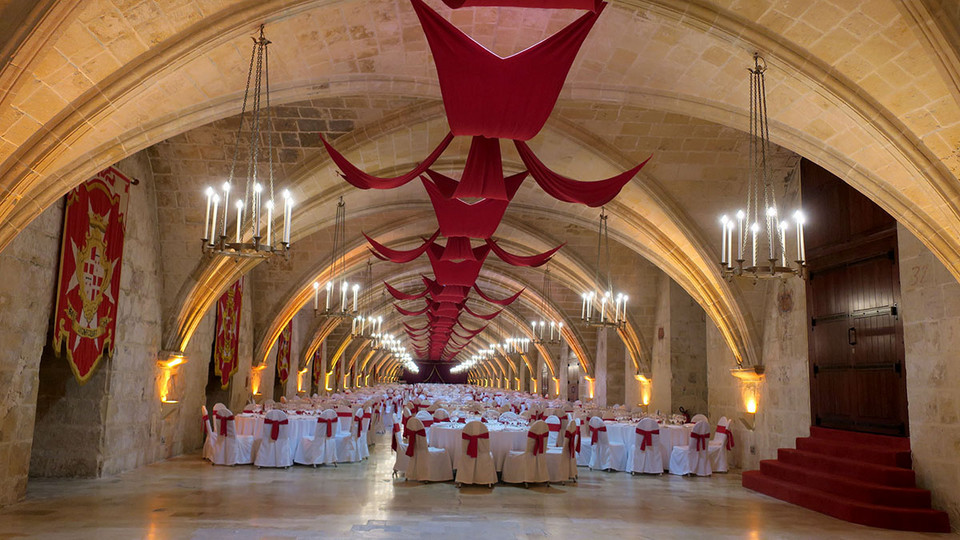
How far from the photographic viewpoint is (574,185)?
6117mm

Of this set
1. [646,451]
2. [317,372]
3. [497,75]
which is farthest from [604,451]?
[317,372]

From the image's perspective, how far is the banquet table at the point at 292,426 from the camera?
9836 mm

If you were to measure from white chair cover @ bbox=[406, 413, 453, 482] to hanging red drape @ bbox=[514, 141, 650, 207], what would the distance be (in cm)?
385

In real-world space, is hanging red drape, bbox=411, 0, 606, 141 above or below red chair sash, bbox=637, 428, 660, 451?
above

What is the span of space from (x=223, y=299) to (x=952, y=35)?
11.1m

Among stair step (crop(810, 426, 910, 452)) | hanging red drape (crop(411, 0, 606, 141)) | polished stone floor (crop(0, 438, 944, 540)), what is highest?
hanging red drape (crop(411, 0, 606, 141))

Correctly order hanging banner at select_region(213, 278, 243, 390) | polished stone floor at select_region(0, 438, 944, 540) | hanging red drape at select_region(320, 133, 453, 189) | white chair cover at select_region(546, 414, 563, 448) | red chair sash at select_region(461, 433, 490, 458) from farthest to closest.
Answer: hanging banner at select_region(213, 278, 243, 390)
white chair cover at select_region(546, 414, 563, 448)
red chair sash at select_region(461, 433, 490, 458)
hanging red drape at select_region(320, 133, 453, 189)
polished stone floor at select_region(0, 438, 944, 540)

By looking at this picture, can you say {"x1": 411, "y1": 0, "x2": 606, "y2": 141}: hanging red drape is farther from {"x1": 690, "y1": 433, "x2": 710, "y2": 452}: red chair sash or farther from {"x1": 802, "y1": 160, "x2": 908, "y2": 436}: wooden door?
{"x1": 690, "y1": 433, "x2": 710, "y2": 452}: red chair sash

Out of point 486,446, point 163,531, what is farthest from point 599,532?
point 163,531

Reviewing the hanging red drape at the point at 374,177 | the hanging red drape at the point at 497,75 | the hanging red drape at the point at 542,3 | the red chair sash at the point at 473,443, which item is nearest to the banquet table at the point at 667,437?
the red chair sash at the point at 473,443

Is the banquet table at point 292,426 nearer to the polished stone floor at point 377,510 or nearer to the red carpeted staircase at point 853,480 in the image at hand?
the polished stone floor at point 377,510

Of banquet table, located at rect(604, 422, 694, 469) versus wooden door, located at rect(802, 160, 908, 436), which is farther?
banquet table, located at rect(604, 422, 694, 469)

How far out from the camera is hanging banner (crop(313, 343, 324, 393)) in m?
22.0

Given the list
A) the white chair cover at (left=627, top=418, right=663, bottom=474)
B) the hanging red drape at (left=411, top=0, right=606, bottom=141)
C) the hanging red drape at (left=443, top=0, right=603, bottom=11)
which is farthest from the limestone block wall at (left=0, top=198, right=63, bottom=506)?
the white chair cover at (left=627, top=418, right=663, bottom=474)
